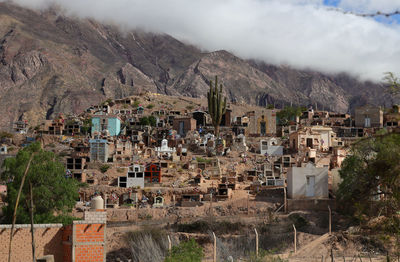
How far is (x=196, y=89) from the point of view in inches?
7082

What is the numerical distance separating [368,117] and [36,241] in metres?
56.8

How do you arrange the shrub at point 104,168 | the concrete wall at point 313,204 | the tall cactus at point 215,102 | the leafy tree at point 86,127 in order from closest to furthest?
the concrete wall at point 313,204
the shrub at point 104,168
the tall cactus at point 215,102
the leafy tree at point 86,127

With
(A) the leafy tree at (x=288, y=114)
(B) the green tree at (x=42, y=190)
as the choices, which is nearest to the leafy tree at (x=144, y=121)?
(A) the leafy tree at (x=288, y=114)

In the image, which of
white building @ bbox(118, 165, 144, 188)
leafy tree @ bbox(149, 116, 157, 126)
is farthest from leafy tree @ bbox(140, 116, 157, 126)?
white building @ bbox(118, 165, 144, 188)

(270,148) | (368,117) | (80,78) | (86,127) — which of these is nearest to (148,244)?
(270,148)

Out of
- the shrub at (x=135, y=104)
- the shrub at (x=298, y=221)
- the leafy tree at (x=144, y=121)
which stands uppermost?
the shrub at (x=135, y=104)

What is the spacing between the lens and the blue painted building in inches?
2732

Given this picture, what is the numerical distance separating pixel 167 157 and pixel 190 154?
359 cm

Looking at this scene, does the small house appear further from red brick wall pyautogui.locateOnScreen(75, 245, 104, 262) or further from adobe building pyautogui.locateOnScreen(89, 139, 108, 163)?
red brick wall pyautogui.locateOnScreen(75, 245, 104, 262)

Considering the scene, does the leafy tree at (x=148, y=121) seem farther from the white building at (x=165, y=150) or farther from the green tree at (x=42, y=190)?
the green tree at (x=42, y=190)

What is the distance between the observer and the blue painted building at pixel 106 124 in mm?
69394

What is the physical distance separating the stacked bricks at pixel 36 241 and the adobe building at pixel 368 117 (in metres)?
55.2

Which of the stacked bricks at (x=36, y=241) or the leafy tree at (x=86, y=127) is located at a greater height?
the leafy tree at (x=86, y=127)

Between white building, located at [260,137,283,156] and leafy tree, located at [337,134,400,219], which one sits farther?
white building, located at [260,137,283,156]
